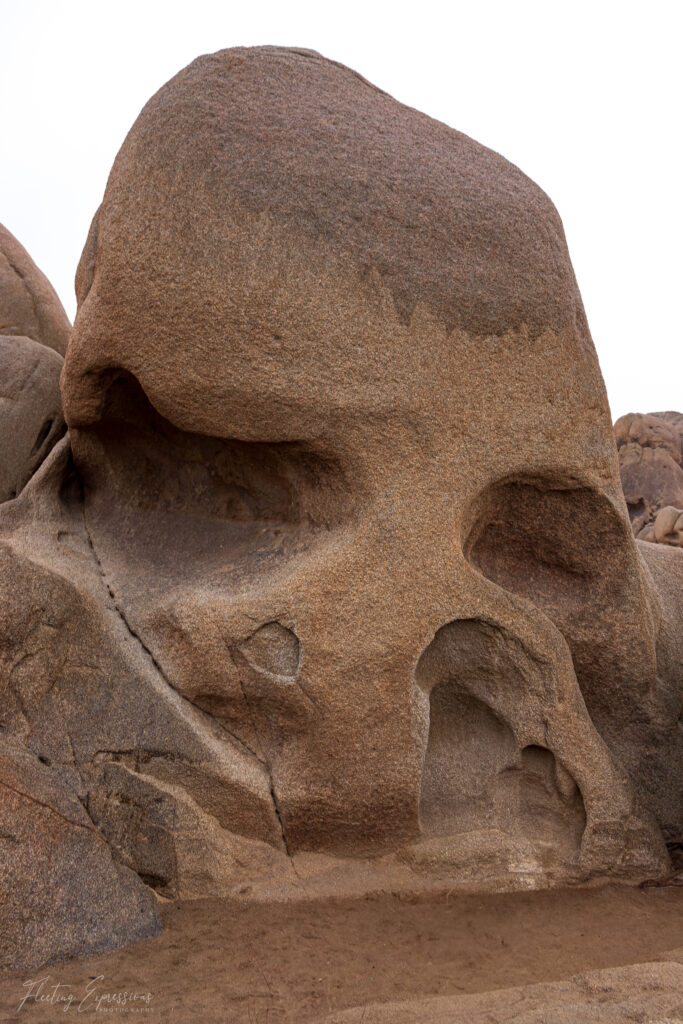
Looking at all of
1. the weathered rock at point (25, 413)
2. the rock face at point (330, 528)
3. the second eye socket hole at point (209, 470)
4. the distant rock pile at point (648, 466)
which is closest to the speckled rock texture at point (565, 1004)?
the rock face at point (330, 528)

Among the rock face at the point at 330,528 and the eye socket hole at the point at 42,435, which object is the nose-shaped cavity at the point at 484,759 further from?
the eye socket hole at the point at 42,435

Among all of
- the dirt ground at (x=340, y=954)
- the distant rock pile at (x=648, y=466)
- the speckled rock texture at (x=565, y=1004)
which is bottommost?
the distant rock pile at (x=648, y=466)

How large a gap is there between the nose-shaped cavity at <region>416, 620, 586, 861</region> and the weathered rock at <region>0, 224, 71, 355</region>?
118 inches

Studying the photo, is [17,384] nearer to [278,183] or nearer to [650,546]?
[278,183]

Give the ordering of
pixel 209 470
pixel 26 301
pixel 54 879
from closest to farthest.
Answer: pixel 54 879 < pixel 209 470 < pixel 26 301

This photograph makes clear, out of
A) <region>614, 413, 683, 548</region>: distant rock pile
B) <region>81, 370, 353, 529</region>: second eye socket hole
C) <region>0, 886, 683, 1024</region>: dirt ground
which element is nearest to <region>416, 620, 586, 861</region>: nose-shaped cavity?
<region>0, 886, 683, 1024</region>: dirt ground

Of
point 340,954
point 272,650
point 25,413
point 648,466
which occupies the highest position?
point 25,413

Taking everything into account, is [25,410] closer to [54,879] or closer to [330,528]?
[330,528]

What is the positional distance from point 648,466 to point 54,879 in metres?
11.2

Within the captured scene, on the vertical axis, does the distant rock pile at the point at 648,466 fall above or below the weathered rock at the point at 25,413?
below

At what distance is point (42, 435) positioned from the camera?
151 inches

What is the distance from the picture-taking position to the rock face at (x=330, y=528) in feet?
9.16

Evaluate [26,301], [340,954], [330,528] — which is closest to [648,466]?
[26,301]

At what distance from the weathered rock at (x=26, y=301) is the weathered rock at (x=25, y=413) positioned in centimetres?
78
